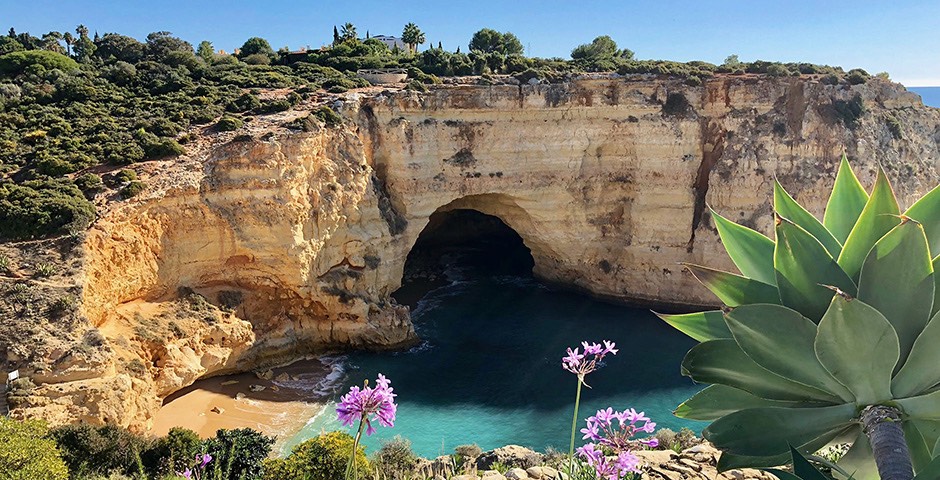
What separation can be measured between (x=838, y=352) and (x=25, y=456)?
9.65m

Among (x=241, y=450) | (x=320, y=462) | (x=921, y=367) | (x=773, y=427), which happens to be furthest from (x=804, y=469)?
(x=241, y=450)

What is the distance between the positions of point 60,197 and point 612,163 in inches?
808

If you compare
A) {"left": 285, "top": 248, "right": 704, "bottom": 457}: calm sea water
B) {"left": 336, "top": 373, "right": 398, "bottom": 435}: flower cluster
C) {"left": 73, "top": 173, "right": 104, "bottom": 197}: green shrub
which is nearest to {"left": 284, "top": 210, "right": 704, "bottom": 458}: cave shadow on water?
{"left": 285, "top": 248, "right": 704, "bottom": 457}: calm sea water

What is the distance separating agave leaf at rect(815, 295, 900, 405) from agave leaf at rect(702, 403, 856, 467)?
159mm

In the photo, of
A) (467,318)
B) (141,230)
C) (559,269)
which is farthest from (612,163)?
(141,230)

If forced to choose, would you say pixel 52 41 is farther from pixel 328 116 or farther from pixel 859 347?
pixel 859 347

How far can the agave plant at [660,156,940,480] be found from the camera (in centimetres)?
221

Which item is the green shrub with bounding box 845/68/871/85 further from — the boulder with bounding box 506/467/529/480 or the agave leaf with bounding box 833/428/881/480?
the agave leaf with bounding box 833/428/881/480

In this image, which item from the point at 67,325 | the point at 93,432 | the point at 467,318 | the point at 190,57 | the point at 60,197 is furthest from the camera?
the point at 190,57

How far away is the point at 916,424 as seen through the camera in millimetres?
2408

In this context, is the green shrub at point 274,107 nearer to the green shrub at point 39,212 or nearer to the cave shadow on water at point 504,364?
the green shrub at point 39,212

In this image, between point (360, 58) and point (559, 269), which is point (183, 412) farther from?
point (360, 58)

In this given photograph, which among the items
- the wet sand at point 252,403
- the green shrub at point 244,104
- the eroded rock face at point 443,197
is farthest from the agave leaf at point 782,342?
the green shrub at point 244,104

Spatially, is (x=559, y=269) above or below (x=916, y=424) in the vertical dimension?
below
